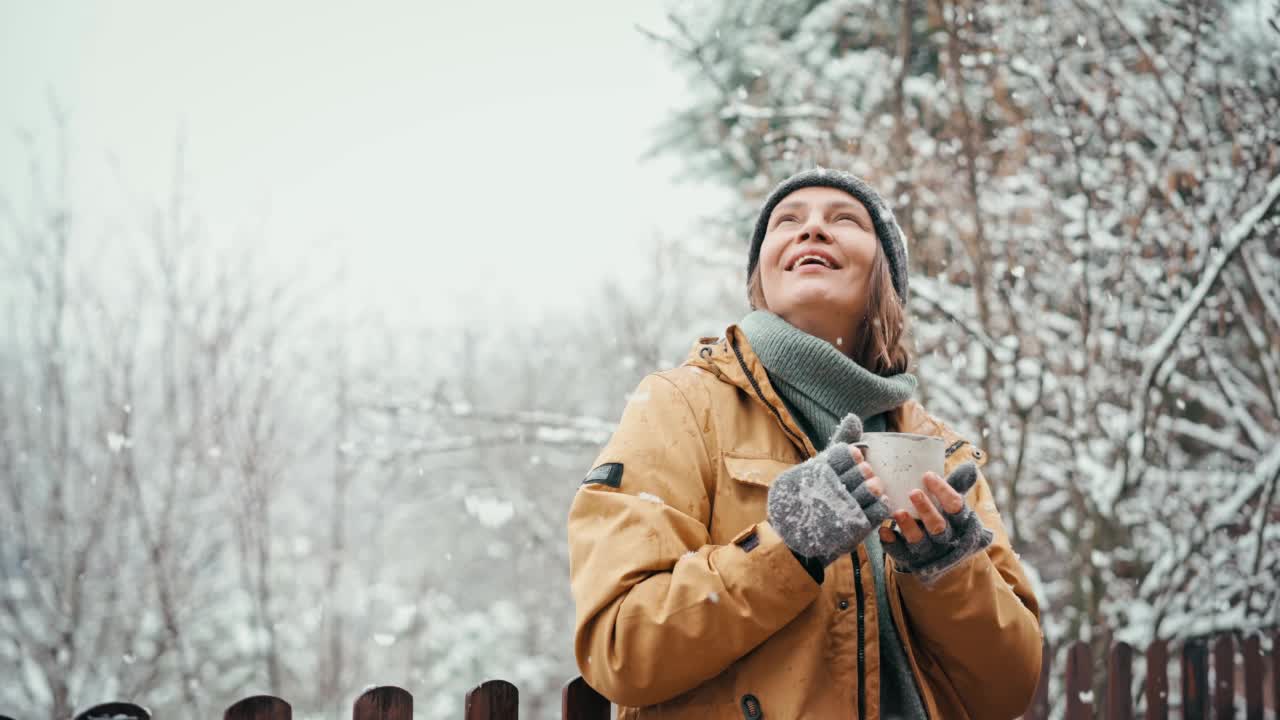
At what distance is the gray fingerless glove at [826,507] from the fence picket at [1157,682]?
2.29m

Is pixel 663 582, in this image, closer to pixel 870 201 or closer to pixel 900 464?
pixel 900 464

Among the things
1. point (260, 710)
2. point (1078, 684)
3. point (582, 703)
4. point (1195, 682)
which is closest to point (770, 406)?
point (582, 703)

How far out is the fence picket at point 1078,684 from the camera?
266cm

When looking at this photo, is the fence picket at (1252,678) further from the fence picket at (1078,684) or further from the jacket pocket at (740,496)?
the jacket pocket at (740,496)

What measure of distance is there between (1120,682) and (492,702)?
2.18 m

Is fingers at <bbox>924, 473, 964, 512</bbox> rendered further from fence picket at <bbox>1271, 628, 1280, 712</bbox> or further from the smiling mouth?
fence picket at <bbox>1271, 628, 1280, 712</bbox>

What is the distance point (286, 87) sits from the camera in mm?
12578

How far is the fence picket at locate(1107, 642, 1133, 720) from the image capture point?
2.76 meters

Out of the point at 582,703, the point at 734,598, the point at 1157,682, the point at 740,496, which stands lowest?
the point at 1157,682

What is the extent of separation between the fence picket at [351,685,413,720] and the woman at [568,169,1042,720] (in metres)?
0.46

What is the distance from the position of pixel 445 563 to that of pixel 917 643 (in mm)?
13056

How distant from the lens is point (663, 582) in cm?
133

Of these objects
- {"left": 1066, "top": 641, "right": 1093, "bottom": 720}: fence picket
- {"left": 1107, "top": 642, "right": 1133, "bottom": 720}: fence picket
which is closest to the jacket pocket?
{"left": 1066, "top": 641, "right": 1093, "bottom": 720}: fence picket

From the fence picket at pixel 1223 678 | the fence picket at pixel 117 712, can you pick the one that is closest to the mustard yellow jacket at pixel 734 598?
the fence picket at pixel 117 712
